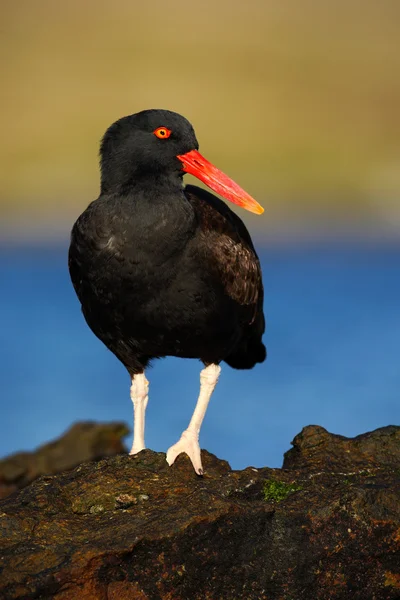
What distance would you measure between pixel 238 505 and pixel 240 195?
11.0 feet

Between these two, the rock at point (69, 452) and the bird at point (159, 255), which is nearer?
the bird at point (159, 255)

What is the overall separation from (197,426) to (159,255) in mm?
1843

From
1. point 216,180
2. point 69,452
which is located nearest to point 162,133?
point 216,180

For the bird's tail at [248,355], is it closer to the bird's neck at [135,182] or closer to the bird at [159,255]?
the bird at [159,255]

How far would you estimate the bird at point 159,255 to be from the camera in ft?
25.3

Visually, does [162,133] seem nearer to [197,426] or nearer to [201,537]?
[197,426]

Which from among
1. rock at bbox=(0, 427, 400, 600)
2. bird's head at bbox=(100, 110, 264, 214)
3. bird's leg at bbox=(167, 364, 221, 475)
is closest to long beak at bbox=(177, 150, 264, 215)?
bird's head at bbox=(100, 110, 264, 214)

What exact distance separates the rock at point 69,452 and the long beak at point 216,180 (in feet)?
16.5

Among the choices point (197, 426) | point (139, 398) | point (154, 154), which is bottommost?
point (197, 426)

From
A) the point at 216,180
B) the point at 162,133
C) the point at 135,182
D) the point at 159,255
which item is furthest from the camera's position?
the point at 216,180

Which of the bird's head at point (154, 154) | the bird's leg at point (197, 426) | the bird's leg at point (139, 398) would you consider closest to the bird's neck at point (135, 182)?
the bird's head at point (154, 154)

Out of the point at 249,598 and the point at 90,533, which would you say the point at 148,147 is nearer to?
the point at 90,533

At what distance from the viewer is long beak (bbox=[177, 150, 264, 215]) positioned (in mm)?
8094

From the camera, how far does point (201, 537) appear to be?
5.82m
